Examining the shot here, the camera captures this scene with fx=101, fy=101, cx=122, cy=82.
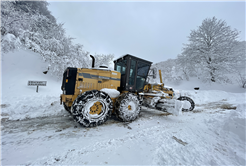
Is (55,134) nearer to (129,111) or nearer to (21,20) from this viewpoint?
(129,111)

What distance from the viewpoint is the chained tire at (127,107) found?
3348mm

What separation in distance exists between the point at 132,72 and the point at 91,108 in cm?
229

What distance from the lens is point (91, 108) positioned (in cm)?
305

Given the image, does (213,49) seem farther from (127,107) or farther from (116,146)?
(116,146)

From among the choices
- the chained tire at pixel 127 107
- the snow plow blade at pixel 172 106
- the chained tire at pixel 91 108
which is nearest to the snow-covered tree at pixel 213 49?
the snow plow blade at pixel 172 106

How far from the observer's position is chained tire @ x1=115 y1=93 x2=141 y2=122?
3.35 metres

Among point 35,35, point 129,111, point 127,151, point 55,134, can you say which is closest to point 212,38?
point 129,111

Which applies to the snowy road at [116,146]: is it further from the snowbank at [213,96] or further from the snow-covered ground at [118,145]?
the snowbank at [213,96]

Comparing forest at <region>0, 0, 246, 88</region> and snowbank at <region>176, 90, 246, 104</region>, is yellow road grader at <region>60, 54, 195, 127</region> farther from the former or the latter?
forest at <region>0, 0, 246, 88</region>

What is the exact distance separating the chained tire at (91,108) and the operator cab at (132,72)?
1383 mm

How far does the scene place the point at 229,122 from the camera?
111 inches

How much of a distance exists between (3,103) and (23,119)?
2.17 m

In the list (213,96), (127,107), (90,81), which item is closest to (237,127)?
(127,107)

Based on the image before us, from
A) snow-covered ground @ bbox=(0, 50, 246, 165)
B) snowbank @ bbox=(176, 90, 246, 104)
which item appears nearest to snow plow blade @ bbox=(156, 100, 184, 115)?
snow-covered ground @ bbox=(0, 50, 246, 165)
